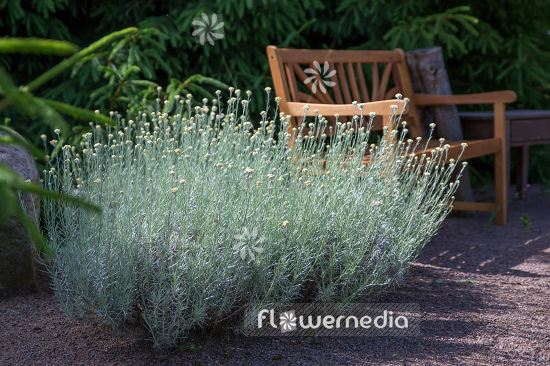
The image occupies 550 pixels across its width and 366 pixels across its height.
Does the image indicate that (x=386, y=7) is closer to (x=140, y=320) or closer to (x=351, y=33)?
(x=351, y=33)

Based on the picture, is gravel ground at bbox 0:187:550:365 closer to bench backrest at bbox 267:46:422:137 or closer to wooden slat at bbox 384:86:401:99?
bench backrest at bbox 267:46:422:137

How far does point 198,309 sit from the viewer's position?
1.90m

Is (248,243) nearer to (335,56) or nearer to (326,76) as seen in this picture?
(326,76)

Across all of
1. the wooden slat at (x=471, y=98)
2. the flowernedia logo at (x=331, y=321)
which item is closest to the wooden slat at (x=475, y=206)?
the wooden slat at (x=471, y=98)

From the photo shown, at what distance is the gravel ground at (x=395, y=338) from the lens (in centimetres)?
197

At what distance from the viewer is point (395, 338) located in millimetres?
2166

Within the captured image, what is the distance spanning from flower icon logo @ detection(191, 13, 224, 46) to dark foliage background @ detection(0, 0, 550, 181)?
6 cm

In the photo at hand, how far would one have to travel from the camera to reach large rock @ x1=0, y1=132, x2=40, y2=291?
102 inches

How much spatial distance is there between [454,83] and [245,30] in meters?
2.28

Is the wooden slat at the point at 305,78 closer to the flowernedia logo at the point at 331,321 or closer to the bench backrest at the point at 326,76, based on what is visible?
the bench backrest at the point at 326,76

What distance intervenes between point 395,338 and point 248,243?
73cm

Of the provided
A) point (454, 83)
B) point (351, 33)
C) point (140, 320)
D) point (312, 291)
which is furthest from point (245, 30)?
point (140, 320)

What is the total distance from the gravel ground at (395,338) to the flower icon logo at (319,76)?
1498mm

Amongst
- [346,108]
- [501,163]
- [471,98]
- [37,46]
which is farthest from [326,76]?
[37,46]
